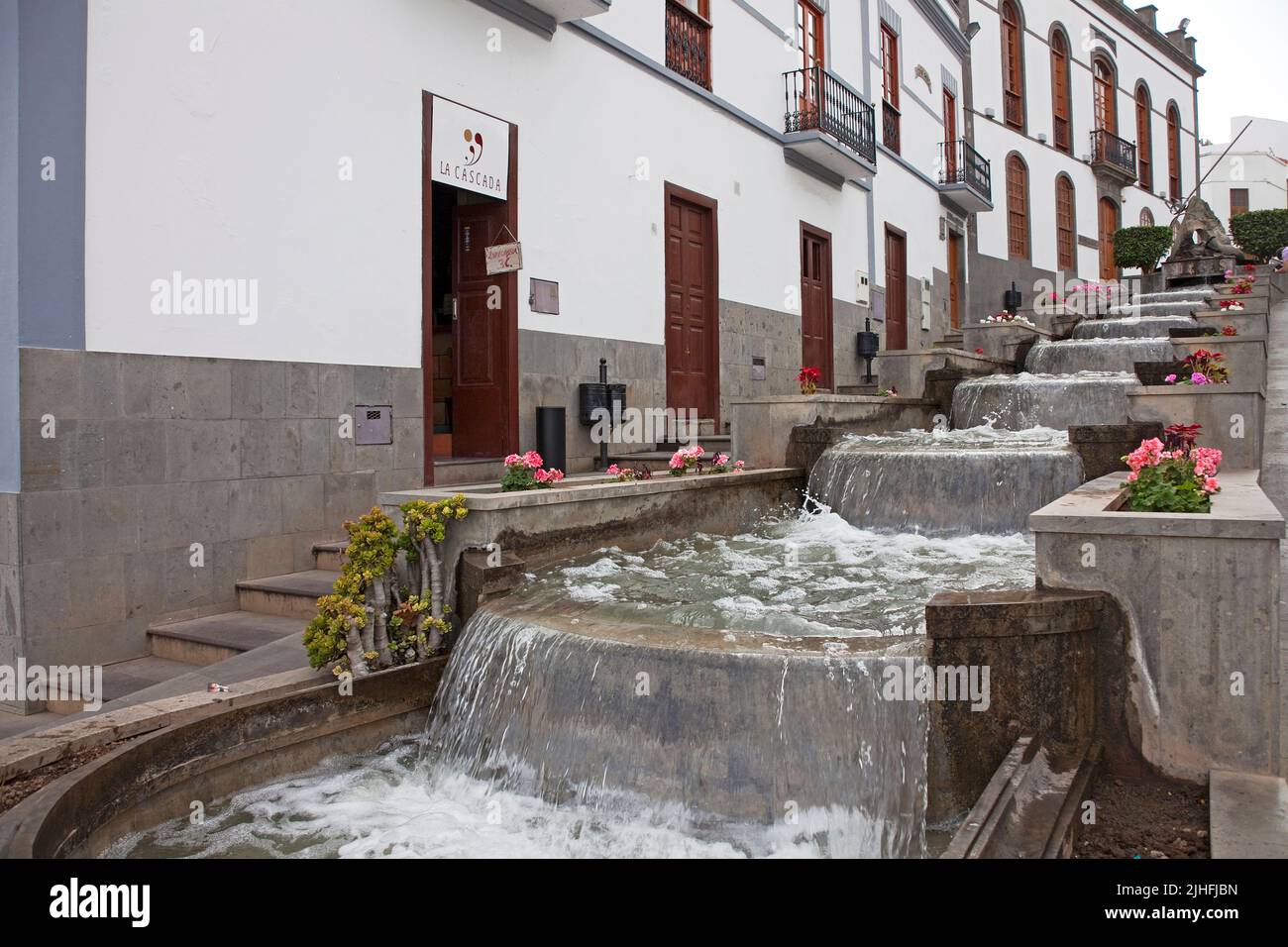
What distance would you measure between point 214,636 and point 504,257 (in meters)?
4.64

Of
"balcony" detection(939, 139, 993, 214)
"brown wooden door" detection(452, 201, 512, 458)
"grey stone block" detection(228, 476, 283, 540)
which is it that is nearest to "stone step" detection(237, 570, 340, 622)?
"grey stone block" detection(228, 476, 283, 540)

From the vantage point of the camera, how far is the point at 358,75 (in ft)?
25.5

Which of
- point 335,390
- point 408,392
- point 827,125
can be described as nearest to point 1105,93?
point 827,125

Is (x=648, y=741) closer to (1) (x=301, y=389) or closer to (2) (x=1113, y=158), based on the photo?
(1) (x=301, y=389)

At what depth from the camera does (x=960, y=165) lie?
2075 centimetres

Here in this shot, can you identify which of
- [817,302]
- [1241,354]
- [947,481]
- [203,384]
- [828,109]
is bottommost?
[947,481]

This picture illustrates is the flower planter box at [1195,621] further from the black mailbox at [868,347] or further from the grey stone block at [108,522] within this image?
the black mailbox at [868,347]

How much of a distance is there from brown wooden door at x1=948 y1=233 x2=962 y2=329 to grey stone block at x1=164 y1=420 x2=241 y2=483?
17.6 metres

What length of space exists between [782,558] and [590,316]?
437 centimetres

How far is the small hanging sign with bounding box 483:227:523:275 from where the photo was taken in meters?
9.20

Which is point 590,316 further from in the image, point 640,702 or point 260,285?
point 640,702

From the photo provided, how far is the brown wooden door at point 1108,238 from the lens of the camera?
2706 centimetres

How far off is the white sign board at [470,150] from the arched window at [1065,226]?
20.0 meters

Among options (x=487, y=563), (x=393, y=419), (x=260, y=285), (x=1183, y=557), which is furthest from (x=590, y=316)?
(x=1183, y=557)
